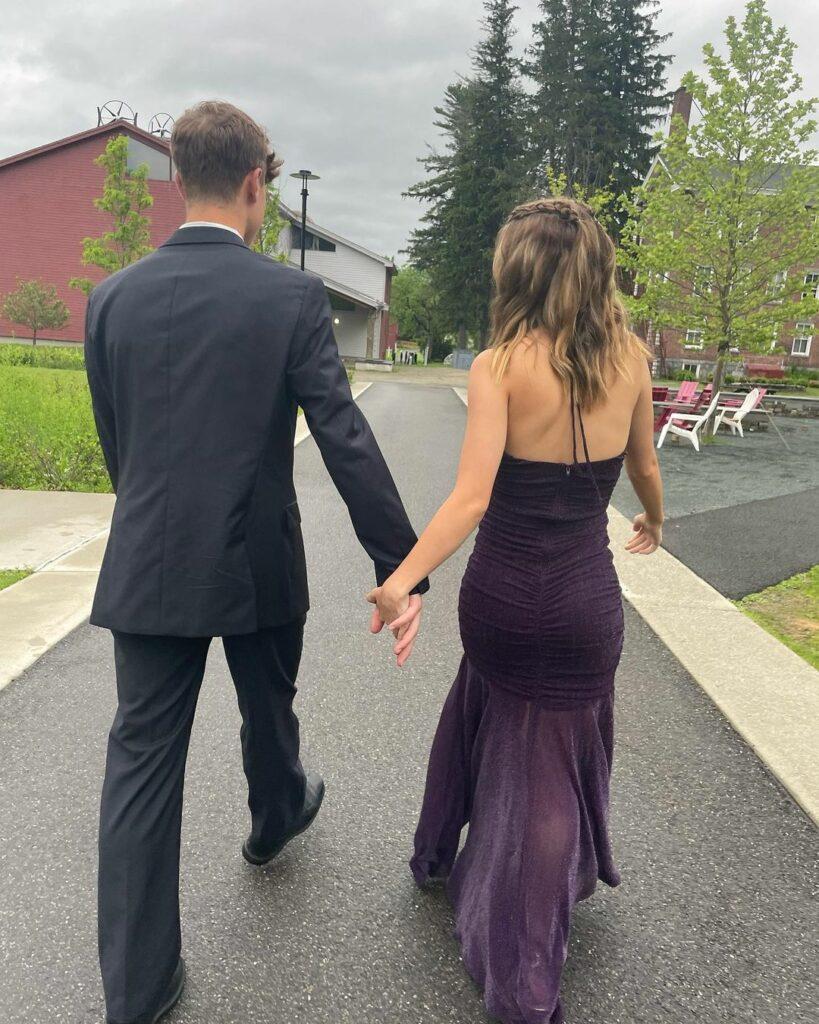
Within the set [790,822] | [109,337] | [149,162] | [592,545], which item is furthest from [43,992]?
[149,162]

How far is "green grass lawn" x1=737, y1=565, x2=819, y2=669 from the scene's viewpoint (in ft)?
15.6

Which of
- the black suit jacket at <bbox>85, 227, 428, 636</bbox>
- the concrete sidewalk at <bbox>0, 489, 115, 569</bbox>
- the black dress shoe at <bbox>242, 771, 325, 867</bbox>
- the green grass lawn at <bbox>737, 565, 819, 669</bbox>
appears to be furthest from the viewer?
the concrete sidewalk at <bbox>0, 489, 115, 569</bbox>

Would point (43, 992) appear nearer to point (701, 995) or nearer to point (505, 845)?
point (505, 845)

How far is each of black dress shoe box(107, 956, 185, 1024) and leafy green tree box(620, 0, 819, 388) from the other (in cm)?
1506

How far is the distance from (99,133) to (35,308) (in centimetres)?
794

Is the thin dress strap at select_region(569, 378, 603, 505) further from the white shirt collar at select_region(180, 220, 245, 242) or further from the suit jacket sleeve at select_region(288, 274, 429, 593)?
the white shirt collar at select_region(180, 220, 245, 242)

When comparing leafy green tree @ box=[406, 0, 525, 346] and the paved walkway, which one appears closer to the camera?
the paved walkway

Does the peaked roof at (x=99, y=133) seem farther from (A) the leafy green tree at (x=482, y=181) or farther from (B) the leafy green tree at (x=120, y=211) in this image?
(A) the leafy green tree at (x=482, y=181)

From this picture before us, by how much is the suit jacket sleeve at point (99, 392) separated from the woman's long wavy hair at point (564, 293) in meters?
1.00

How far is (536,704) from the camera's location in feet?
6.71

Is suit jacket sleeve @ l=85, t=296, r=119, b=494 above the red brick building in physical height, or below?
below

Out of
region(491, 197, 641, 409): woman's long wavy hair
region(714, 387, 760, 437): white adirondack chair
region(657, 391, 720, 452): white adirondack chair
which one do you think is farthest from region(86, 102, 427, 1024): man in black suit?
region(714, 387, 760, 437): white adirondack chair

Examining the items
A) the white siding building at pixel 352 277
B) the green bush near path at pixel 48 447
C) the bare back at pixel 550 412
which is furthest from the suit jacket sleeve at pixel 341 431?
the white siding building at pixel 352 277

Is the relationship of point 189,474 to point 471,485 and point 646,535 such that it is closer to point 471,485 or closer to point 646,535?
point 471,485
